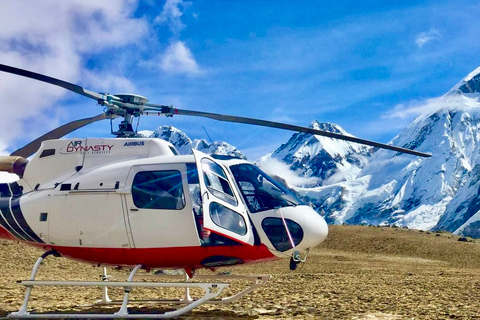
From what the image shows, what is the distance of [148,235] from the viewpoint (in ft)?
31.9

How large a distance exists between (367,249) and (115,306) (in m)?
28.5

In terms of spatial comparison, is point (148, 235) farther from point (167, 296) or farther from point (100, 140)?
point (167, 296)

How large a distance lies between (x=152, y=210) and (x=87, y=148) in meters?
2.30

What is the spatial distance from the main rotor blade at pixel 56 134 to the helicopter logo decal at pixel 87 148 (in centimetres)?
69

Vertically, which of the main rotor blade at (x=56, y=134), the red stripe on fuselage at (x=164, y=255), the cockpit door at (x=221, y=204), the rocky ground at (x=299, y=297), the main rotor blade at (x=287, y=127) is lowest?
the rocky ground at (x=299, y=297)

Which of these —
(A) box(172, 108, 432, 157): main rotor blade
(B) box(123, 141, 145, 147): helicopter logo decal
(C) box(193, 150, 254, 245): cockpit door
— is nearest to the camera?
(C) box(193, 150, 254, 245): cockpit door

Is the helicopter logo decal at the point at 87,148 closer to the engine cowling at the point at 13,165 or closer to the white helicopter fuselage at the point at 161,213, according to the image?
the white helicopter fuselage at the point at 161,213

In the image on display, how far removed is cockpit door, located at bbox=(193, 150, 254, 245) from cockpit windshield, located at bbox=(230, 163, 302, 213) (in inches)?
7.4

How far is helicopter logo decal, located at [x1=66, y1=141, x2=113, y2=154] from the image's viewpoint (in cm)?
1075

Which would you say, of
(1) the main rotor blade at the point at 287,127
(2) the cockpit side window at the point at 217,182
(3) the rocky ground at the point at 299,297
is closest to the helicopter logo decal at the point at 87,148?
(1) the main rotor blade at the point at 287,127

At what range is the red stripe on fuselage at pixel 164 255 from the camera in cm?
955

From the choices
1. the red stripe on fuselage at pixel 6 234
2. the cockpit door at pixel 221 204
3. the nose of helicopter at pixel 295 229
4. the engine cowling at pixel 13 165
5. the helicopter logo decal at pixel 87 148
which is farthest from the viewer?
the engine cowling at pixel 13 165

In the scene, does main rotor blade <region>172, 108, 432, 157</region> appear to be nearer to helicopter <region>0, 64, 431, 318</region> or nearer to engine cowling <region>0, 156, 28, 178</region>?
helicopter <region>0, 64, 431, 318</region>

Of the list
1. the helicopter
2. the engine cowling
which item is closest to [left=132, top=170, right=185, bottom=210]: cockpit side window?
the helicopter
